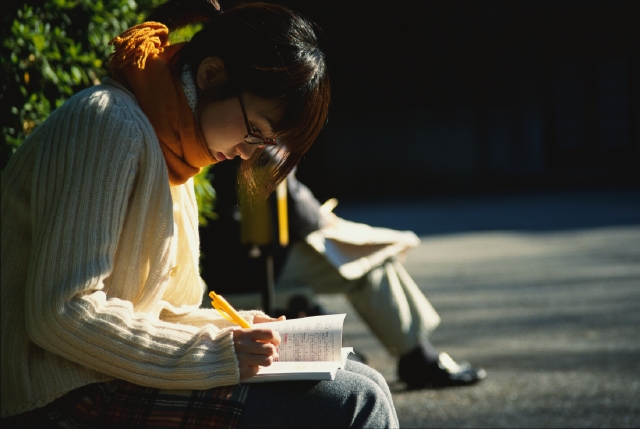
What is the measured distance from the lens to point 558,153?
1622 cm

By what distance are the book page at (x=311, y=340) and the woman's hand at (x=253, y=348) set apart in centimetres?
12

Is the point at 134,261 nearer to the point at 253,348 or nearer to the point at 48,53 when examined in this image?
the point at 253,348

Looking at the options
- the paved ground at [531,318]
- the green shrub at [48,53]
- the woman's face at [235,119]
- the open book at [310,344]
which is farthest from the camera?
the paved ground at [531,318]

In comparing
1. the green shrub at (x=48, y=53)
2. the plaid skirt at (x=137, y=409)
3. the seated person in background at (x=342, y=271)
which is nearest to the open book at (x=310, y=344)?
the plaid skirt at (x=137, y=409)

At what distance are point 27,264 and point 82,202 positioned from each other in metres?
0.22

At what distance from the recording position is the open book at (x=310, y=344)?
5.95 ft

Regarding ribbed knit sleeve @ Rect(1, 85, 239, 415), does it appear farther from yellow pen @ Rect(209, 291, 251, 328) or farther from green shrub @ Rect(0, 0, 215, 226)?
green shrub @ Rect(0, 0, 215, 226)

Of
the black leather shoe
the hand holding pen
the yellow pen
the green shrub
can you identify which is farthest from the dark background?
the hand holding pen

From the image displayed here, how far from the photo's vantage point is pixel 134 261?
1808 millimetres

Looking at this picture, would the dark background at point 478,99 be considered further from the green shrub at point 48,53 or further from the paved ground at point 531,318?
the green shrub at point 48,53

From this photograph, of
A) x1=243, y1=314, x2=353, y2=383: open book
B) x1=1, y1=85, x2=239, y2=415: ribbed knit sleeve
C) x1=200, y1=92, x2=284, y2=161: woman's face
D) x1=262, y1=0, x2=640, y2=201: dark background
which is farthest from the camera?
x1=262, y1=0, x2=640, y2=201: dark background

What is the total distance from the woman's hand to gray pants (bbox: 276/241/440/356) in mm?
2292

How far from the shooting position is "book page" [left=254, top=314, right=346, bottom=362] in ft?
6.06

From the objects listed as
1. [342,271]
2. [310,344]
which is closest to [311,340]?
[310,344]
